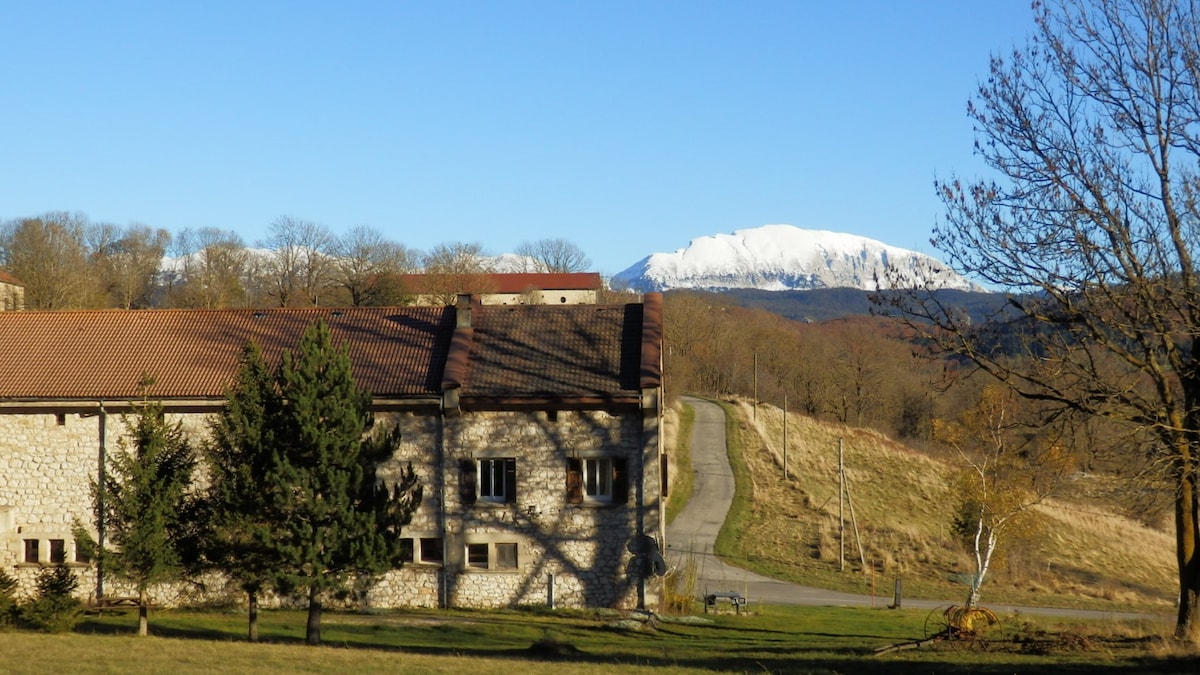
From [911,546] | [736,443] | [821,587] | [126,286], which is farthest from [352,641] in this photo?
[126,286]

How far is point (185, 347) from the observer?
27.6 meters

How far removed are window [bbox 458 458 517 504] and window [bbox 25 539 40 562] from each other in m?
10.4

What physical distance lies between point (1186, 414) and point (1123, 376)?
99.0 inches

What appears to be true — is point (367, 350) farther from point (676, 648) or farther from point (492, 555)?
point (676, 648)

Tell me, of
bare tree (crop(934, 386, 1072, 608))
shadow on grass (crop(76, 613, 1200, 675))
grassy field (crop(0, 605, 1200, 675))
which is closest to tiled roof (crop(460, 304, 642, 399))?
grassy field (crop(0, 605, 1200, 675))

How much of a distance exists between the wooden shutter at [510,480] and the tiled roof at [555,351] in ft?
5.64

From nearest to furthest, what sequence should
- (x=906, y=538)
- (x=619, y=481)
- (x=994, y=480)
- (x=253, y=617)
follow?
(x=253, y=617) → (x=619, y=481) → (x=994, y=480) → (x=906, y=538)

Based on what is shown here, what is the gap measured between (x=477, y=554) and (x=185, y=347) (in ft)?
31.2

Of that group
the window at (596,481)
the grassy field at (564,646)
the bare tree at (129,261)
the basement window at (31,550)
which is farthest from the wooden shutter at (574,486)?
the bare tree at (129,261)

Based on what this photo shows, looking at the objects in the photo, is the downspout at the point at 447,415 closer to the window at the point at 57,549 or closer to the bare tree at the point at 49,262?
the window at the point at 57,549

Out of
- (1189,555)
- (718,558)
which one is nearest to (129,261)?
(718,558)

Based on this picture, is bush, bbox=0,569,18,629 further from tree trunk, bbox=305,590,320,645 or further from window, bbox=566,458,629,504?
window, bbox=566,458,629,504

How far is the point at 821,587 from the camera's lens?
1447 inches

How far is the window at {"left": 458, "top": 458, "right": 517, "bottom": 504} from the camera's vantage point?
25594mm
